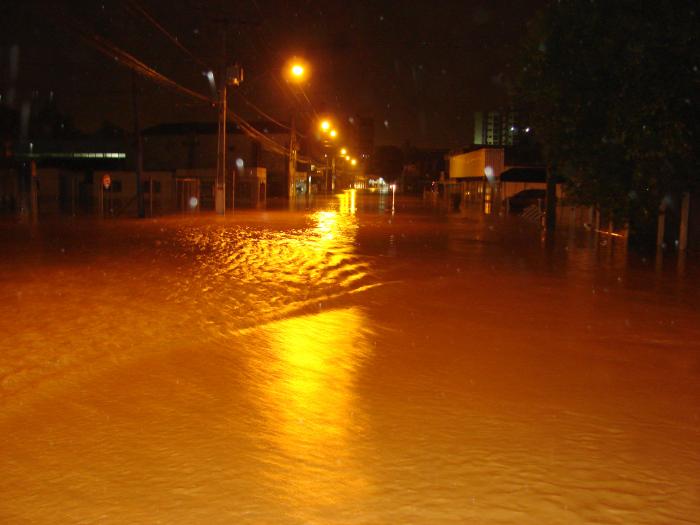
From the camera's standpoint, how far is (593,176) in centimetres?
1666

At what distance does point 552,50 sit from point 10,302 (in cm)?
1207

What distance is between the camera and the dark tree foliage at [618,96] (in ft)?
42.4

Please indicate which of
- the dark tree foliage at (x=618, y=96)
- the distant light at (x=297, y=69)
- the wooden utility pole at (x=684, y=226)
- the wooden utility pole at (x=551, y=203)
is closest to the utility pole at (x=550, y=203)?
the wooden utility pole at (x=551, y=203)

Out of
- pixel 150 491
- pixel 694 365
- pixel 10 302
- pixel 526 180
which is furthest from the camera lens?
pixel 526 180

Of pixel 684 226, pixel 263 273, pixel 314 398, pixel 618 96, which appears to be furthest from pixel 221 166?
pixel 314 398

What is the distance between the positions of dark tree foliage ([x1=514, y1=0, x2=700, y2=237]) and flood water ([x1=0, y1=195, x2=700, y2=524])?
239 centimetres

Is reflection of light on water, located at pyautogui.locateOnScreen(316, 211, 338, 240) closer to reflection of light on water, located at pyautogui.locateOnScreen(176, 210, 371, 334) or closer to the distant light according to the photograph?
reflection of light on water, located at pyautogui.locateOnScreen(176, 210, 371, 334)

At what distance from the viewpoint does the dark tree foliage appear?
12.9 meters

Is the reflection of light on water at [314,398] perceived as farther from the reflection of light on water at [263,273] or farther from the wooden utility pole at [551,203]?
the wooden utility pole at [551,203]

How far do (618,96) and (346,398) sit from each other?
9883mm

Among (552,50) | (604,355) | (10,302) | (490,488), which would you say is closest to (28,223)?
(10,302)

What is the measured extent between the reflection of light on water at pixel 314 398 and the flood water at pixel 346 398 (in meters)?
0.03

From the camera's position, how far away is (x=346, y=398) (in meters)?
6.85

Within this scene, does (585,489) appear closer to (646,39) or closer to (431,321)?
(431,321)
